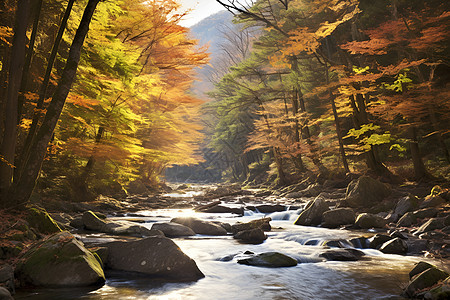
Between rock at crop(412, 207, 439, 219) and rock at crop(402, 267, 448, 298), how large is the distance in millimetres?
5223

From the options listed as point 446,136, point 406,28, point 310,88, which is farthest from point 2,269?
point 310,88

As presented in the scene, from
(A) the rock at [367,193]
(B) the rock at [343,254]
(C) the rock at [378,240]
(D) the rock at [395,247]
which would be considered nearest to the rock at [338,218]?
(A) the rock at [367,193]

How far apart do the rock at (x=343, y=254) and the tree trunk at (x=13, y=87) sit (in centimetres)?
594

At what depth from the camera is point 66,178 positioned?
43.3 ft

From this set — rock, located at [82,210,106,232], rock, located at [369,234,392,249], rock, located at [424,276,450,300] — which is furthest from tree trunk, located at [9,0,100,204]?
rock, located at [369,234,392,249]

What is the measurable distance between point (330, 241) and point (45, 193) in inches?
372

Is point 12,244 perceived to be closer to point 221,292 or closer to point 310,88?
point 221,292

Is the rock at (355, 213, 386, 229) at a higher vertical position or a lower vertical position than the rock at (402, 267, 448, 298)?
lower

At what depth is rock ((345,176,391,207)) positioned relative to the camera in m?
11.9

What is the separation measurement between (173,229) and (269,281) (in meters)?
4.43

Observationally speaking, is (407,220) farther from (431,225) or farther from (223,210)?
(223,210)

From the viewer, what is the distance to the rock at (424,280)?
14.3 ft

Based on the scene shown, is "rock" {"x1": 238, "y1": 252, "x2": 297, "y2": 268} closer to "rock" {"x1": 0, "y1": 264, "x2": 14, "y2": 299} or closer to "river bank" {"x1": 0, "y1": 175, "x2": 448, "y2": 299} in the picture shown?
"river bank" {"x1": 0, "y1": 175, "x2": 448, "y2": 299}

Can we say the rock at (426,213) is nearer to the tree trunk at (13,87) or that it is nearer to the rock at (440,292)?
the rock at (440,292)
